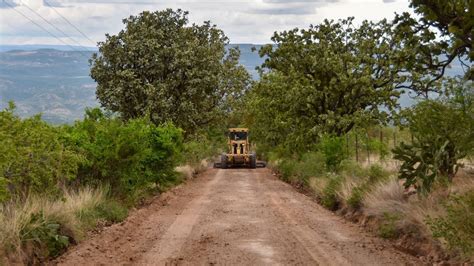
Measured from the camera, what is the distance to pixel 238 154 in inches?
1901

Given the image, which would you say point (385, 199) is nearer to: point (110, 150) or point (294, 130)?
point (110, 150)

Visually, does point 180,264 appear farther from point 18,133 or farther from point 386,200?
point 386,200

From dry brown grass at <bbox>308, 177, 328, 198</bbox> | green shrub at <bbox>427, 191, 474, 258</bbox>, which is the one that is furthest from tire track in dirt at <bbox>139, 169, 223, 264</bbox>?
green shrub at <bbox>427, 191, 474, 258</bbox>

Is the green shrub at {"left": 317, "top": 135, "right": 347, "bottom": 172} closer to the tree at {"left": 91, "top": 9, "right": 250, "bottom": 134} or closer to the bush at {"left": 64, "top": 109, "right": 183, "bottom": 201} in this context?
the bush at {"left": 64, "top": 109, "right": 183, "bottom": 201}

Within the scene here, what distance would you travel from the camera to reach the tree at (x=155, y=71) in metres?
30.0

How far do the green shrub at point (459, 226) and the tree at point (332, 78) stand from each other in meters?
14.5

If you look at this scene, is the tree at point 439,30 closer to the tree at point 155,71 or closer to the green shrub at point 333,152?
the green shrub at point 333,152

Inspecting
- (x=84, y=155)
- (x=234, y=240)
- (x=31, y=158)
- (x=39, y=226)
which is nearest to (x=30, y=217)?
(x=39, y=226)

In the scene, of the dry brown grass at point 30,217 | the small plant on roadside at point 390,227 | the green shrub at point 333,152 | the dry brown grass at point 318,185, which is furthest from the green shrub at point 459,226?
the green shrub at point 333,152

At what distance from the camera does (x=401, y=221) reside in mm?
12227

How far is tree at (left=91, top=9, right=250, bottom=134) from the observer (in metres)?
30.0

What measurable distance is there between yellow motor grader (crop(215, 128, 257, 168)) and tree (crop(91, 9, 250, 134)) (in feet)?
47.8

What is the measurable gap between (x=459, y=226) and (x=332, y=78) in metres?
16.4

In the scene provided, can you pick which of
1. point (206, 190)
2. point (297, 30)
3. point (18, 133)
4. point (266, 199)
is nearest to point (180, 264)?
point (18, 133)
